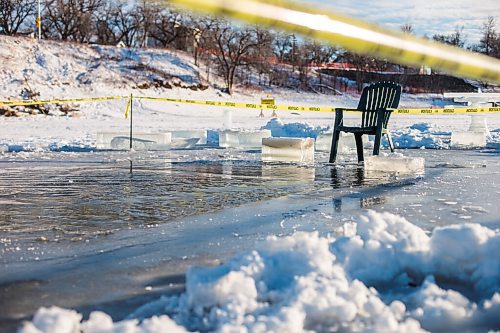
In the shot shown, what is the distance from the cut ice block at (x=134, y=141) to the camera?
12.5m

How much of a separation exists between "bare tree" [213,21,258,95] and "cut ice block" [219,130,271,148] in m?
34.2

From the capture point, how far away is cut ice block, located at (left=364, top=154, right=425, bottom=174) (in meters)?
8.30

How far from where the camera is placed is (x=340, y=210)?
502cm

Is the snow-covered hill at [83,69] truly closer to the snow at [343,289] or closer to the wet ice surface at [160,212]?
the wet ice surface at [160,212]

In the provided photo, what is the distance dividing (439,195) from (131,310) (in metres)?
4.08

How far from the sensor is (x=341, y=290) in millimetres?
2480

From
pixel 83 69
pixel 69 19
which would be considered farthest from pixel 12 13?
pixel 83 69

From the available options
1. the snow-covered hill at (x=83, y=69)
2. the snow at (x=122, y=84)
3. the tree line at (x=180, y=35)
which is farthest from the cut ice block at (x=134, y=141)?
the tree line at (x=180, y=35)

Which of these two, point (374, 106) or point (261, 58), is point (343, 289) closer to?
point (374, 106)

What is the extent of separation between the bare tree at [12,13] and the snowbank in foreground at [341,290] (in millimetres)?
52182

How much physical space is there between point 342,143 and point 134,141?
398 centimetres

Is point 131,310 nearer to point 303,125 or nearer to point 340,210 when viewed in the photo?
point 340,210

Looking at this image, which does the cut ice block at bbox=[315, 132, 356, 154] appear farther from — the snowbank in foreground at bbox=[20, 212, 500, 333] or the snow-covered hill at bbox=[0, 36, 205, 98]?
the snow-covered hill at bbox=[0, 36, 205, 98]

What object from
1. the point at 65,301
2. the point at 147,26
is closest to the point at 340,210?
the point at 65,301
